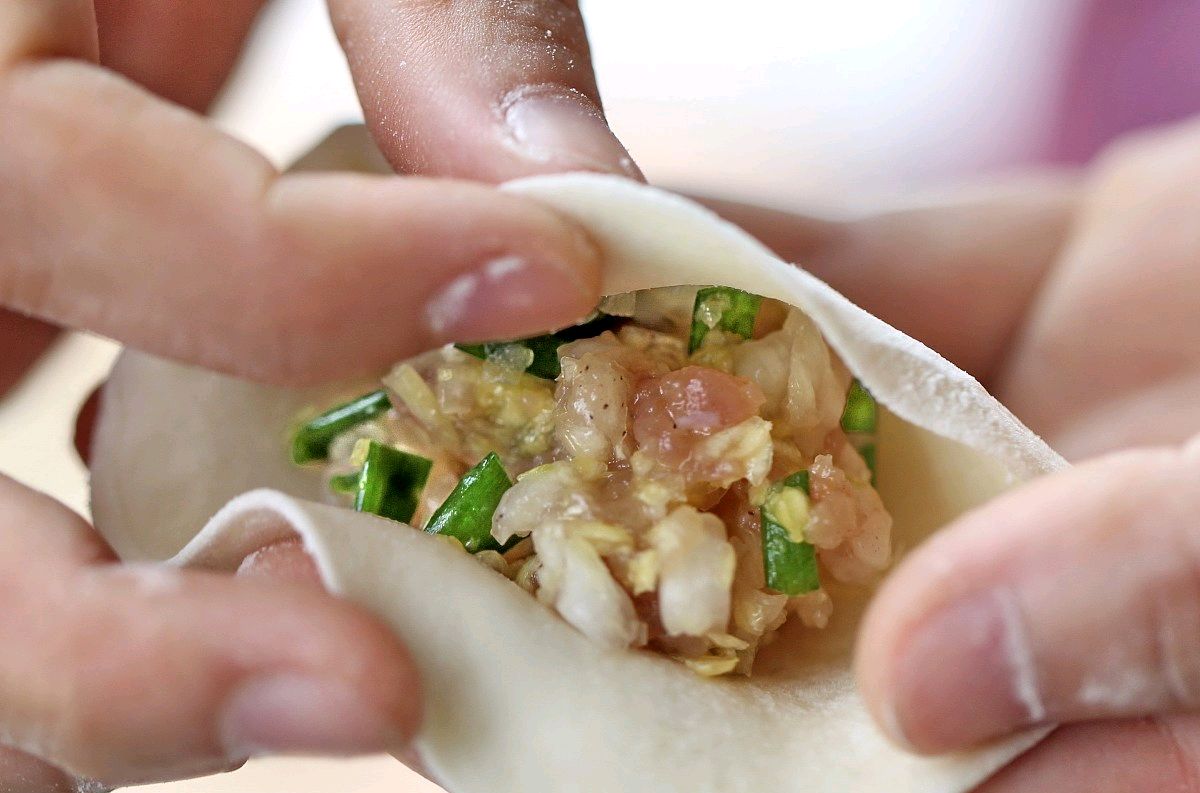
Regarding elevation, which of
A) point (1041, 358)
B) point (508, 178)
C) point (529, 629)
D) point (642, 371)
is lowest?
point (1041, 358)

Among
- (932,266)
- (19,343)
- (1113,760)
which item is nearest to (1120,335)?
(932,266)

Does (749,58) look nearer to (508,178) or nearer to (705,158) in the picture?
(705,158)

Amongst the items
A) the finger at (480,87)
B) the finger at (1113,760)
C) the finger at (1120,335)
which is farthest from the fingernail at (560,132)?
the finger at (1120,335)

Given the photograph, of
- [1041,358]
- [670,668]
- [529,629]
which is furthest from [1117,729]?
[1041,358]

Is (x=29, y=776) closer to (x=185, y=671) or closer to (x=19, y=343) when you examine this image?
(x=185, y=671)

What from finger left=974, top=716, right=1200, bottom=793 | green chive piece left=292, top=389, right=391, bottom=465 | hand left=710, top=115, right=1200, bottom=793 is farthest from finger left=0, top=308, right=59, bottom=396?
finger left=974, top=716, right=1200, bottom=793

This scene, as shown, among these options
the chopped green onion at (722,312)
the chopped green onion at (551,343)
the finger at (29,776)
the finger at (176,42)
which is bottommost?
the finger at (29,776)

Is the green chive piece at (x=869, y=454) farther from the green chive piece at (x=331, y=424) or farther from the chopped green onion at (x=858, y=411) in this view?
the green chive piece at (x=331, y=424)
